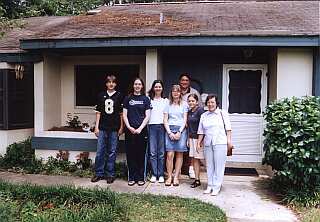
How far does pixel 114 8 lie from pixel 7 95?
5.22m

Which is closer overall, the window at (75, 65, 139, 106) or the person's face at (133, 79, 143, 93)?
the person's face at (133, 79, 143, 93)

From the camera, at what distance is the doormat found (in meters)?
7.95

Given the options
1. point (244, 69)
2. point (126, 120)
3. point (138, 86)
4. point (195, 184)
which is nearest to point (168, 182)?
point (195, 184)

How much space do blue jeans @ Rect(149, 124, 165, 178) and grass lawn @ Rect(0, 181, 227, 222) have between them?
1.14 meters

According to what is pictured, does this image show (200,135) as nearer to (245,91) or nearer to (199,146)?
(199,146)

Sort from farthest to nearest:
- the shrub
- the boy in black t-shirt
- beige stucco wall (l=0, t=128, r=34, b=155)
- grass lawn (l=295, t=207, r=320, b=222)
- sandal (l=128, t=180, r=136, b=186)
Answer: beige stucco wall (l=0, t=128, r=34, b=155), the shrub, the boy in black t-shirt, sandal (l=128, t=180, r=136, b=186), grass lawn (l=295, t=207, r=320, b=222)

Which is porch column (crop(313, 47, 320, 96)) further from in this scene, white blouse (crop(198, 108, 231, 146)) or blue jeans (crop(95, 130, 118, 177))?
blue jeans (crop(95, 130, 118, 177))

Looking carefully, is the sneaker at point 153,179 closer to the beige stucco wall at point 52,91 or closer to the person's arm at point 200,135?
the person's arm at point 200,135


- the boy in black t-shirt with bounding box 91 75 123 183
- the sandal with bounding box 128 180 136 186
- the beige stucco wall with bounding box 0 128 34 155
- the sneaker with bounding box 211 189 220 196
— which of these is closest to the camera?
the sneaker with bounding box 211 189 220 196

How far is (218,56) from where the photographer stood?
28.7ft

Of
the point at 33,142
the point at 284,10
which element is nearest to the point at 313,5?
the point at 284,10

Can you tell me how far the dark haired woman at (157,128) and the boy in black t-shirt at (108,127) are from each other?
1.99 feet

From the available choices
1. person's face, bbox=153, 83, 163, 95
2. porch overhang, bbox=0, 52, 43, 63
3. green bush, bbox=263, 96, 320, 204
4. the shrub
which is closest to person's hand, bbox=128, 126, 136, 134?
person's face, bbox=153, 83, 163, 95

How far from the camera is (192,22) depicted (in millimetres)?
8820
